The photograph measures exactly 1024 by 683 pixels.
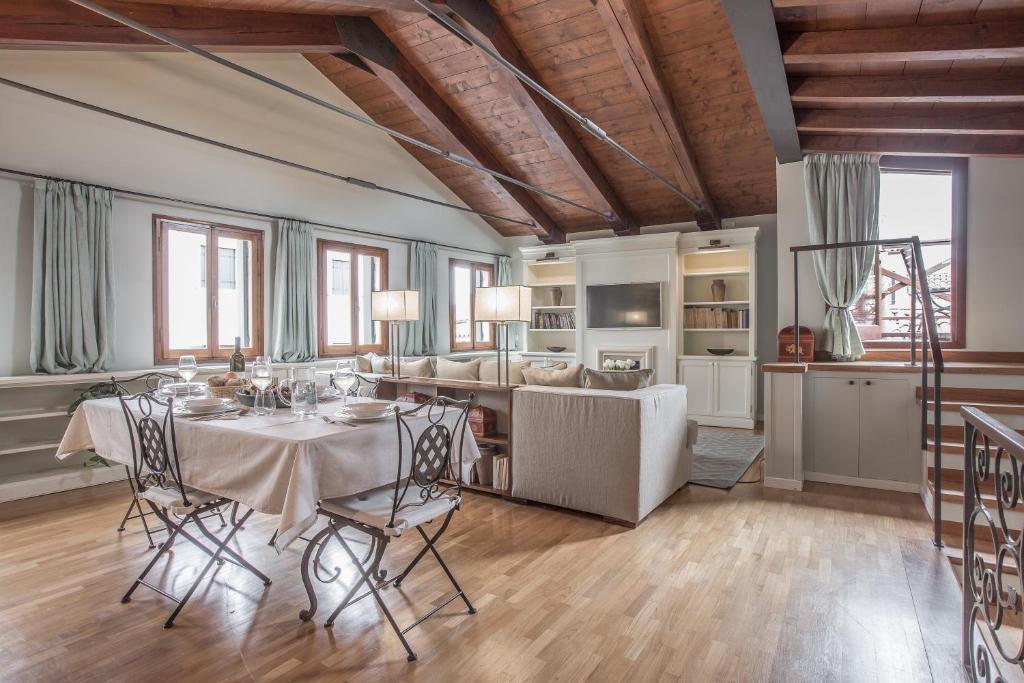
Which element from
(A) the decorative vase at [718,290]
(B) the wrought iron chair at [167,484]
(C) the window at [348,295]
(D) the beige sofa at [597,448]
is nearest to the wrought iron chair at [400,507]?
(B) the wrought iron chair at [167,484]

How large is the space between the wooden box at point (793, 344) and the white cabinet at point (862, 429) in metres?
0.30

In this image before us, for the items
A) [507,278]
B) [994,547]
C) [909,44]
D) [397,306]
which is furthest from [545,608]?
[507,278]

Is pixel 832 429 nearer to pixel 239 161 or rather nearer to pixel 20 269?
pixel 239 161

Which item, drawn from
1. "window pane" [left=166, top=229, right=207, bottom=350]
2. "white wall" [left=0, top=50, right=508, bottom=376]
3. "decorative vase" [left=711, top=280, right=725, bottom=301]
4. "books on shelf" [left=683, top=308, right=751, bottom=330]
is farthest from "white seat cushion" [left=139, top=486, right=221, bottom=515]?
"decorative vase" [left=711, top=280, right=725, bottom=301]

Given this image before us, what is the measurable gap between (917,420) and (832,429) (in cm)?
57

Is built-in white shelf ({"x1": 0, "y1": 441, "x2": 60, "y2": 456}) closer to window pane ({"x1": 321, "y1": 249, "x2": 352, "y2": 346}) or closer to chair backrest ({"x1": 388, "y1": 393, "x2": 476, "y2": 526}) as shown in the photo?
window pane ({"x1": 321, "y1": 249, "x2": 352, "y2": 346})

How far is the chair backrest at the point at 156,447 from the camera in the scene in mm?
2539

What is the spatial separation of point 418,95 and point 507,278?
3.95 metres

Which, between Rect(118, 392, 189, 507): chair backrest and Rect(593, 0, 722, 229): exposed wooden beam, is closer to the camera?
Rect(118, 392, 189, 507): chair backrest

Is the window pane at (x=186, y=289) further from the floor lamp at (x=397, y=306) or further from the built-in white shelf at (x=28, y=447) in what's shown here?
the floor lamp at (x=397, y=306)

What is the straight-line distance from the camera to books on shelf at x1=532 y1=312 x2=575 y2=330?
9.15 m

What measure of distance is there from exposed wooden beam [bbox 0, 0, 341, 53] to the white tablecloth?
3.32 meters

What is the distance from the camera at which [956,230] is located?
4930 millimetres

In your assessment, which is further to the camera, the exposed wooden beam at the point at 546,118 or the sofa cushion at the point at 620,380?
the exposed wooden beam at the point at 546,118
